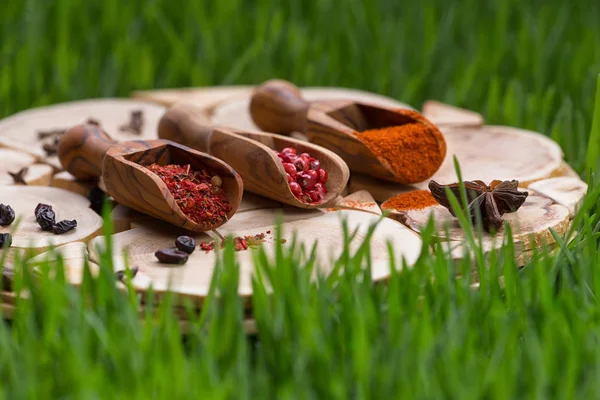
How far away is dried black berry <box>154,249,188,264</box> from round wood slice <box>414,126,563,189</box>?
0.93 meters

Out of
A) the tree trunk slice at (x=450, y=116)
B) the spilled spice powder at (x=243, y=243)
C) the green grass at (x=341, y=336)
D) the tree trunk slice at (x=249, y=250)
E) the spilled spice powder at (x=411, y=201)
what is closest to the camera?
the green grass at (x=341, y=336)

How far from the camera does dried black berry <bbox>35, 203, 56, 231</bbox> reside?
256 centimetres

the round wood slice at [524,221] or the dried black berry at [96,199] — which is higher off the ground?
the round wood slice at [524,221]

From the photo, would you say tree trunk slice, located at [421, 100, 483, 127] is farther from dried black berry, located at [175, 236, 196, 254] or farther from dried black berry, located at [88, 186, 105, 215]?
dried black berry, located at [175, 236, 196, 254]

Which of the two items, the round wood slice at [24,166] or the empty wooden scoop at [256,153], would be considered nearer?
the empty wooden scoop at [256,153]

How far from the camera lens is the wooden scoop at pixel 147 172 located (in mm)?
2449

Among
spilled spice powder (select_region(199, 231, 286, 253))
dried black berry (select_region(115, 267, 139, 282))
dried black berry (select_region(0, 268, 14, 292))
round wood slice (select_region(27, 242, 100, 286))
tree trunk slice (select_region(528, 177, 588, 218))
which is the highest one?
tree trunk slice (select_region(528, 177, 588, 218))

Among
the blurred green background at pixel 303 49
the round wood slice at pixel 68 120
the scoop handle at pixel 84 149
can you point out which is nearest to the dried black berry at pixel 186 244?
the scoop handle at pixel 84 149

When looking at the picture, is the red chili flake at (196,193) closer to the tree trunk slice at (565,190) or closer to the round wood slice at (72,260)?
the round wood slice at (72,260)

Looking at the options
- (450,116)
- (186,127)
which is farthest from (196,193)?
(450,116)

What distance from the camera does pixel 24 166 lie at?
314 centimetres

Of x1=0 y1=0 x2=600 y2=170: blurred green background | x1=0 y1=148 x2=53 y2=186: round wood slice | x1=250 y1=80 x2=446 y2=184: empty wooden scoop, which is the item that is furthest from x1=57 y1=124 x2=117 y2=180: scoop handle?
x1=0 y1=0 x2=600 y2=170: blurred green background

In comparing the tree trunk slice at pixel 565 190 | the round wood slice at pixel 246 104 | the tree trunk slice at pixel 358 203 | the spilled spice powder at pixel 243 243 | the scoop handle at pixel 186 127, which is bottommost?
the spilled spice powder at pixel 243 243

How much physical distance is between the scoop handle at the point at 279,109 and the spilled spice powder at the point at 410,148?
0.34 meters
